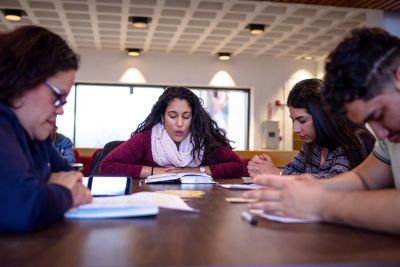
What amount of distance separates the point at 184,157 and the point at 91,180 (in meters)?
1.15

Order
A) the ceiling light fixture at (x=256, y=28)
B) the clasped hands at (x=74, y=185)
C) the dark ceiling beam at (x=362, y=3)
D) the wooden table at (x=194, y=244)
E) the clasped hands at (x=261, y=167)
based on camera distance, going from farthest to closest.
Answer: the ceiling light fixture at (x=256, y=28) < the dark ceiling beam at (x=362, y=3) < the clasped hands at (x=261, y=167) < the clasped hands at (x=74, y=185) < the wooden table at (x=194, y=244)

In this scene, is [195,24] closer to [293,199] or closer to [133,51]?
[133,51]

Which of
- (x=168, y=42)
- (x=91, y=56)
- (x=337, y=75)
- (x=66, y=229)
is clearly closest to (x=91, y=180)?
(x=66, y=229)

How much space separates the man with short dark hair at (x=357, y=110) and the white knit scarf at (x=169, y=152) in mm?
1627

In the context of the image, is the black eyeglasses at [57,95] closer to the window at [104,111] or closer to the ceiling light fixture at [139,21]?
the ceiling light fixture at [139,21]

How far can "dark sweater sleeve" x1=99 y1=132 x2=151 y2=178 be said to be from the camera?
99.7 inches

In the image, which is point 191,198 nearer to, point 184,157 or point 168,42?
point 184,157

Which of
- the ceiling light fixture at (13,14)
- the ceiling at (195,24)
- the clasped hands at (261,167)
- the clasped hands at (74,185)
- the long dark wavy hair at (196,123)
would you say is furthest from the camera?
the ceiling light fixture at (13,14)

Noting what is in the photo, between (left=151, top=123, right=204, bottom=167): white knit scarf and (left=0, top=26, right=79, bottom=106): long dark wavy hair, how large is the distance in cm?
160

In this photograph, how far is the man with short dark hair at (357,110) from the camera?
98 centimetres

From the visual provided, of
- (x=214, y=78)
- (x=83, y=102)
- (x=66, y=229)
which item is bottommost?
(x=66, y=229)

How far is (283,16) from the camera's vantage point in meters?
6.25

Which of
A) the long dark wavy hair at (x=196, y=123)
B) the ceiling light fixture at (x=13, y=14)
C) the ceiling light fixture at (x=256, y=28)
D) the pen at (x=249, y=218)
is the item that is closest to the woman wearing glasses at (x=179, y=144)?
the long dark wavy hair at (x=196, y=123)

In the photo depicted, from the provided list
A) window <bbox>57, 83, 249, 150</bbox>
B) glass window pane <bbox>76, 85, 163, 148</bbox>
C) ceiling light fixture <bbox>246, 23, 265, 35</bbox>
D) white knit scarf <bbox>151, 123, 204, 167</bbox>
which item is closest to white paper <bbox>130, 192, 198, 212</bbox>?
white knit scarf <bbox>151, 123, 204, 167</bbox>
